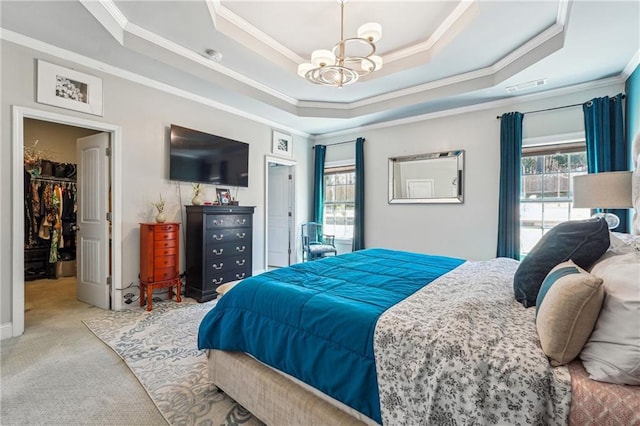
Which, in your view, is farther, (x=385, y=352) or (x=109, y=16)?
(x=109, y=16)

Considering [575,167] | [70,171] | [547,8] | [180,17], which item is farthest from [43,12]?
[575,167]

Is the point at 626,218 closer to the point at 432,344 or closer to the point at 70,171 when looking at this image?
the point at 432,344

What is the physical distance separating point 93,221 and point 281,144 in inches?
122

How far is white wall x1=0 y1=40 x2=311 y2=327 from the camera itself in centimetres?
259

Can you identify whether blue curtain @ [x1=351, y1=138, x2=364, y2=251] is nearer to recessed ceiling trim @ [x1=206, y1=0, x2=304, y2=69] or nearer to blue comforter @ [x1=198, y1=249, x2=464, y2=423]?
recessed ceiling trim @ [x1=206, y1=0, x2=304, y2=69]

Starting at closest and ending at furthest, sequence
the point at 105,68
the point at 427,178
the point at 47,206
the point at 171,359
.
Answer: the point at 171,359
the point at 105,68
the point at 427,178
the point at 47,206

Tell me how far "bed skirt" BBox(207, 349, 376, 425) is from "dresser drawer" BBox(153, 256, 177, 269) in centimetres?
198

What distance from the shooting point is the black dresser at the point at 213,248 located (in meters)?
3.63

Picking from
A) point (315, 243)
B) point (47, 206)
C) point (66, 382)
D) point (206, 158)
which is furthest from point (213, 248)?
point (47, 206)

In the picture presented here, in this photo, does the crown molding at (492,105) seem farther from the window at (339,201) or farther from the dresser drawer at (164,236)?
the dresser drawer at (164,236)

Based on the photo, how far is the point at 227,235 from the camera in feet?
12.8

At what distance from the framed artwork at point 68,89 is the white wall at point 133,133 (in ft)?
0.19

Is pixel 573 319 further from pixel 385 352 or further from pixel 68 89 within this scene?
pixel 68 89

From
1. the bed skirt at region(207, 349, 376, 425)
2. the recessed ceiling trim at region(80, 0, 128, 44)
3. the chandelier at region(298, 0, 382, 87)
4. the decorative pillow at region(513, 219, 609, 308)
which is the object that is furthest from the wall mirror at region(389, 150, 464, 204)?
the recessed ceiling trim at region(80, 0, 128, 44)
